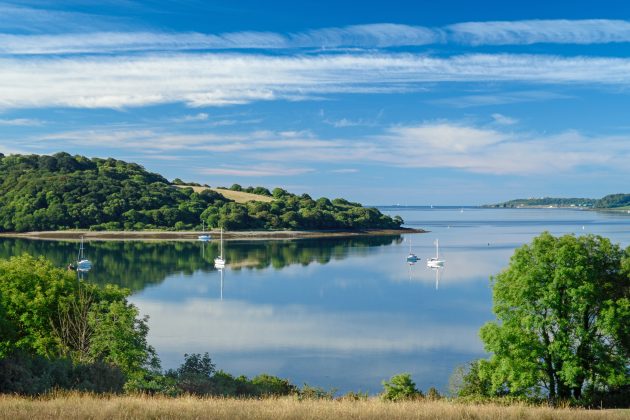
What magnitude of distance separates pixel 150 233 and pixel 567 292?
138591 millimetres

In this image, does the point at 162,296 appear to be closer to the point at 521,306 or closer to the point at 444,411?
the point at 521,306

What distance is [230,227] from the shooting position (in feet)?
548

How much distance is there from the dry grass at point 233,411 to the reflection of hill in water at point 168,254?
6042 cm

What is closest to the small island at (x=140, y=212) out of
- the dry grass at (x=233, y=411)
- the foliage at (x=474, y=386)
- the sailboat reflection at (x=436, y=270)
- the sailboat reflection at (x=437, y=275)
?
the sailboat reflection at (x=436, y=270)

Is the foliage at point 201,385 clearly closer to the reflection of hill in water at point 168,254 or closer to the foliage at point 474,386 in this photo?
the foliage at point 474,386

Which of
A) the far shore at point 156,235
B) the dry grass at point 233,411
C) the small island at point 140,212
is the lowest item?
the dry grass at point 233,411

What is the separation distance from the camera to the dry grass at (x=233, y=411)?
1179 centimetres

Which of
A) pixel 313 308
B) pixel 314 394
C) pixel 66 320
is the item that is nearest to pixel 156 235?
pixel 313 308

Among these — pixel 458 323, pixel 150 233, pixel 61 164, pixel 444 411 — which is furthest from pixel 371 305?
pixel 61 164

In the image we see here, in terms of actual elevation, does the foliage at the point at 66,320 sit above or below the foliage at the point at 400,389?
above

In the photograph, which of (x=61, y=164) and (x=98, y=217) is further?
(x=61, y=164)

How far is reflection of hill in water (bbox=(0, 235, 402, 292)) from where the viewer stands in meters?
85.4

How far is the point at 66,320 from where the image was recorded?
31234 millimetres

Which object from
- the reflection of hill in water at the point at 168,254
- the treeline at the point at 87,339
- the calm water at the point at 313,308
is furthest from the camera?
the reflection of hill in water at the point at 168,254
